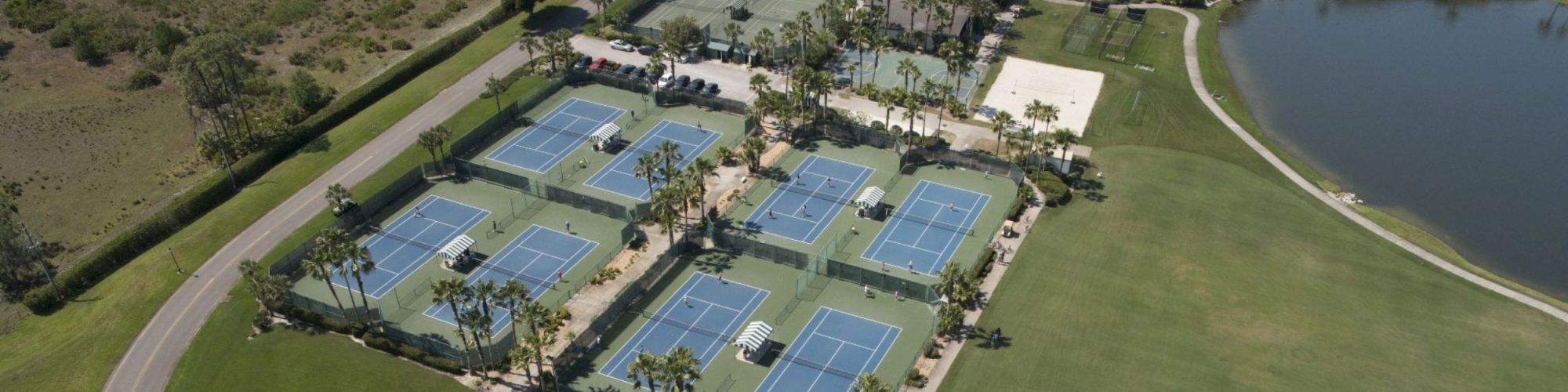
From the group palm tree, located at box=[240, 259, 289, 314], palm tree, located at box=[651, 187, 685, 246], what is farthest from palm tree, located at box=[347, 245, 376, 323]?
palm tree, located at box=[651, 187, 685, 246]

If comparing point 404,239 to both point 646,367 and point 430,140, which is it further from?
point 646,367

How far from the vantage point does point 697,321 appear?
3027 inches

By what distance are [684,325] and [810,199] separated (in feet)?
68.2

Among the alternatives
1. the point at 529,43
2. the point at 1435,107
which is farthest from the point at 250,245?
the point at 1435,107

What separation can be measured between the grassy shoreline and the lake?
1374 millimetres

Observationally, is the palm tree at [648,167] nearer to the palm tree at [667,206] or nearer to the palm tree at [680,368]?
the palm tree at [667,206]

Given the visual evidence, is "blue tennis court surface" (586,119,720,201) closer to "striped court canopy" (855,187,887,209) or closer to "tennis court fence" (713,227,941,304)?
"tennis court fence" (713,227,941,304)

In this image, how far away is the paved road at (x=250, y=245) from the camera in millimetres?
73250

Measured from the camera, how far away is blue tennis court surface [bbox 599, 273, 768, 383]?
241ft

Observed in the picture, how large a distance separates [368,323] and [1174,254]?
61.7 m

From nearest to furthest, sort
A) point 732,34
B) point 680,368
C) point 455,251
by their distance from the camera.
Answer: point 680,368, point 455,251, point 732,34

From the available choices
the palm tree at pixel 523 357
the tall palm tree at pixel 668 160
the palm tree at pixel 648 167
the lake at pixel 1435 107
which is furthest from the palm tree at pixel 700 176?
the lake at pixel 1435 107

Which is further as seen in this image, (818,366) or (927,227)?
(927,227)

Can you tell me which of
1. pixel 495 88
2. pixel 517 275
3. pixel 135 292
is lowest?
pixel 135 292
